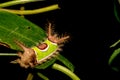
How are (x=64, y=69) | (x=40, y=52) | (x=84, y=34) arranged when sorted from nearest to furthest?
(x=40, y=52) → (x=64, y=69) → (x=84, y=34)

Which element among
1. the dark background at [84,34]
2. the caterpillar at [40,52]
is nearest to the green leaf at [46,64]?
the caterpillar at [40,52]

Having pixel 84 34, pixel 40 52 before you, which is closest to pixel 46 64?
pixel 40 52

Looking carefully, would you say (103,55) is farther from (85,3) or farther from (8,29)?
(8,29)

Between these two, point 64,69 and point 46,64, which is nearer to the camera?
point 46,64

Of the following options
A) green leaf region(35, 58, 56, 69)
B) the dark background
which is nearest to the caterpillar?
green leaf region(35, 58, 56, 69)

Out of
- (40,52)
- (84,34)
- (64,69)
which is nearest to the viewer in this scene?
(40,52)

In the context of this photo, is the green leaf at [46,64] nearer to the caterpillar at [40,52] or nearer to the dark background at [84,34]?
the caterpillar at [40,52]

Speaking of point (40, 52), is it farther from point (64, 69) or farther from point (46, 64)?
point (64, 69)
